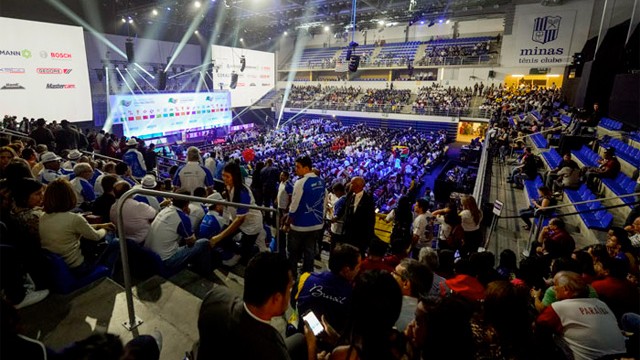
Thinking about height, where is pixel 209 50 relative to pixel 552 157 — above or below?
above

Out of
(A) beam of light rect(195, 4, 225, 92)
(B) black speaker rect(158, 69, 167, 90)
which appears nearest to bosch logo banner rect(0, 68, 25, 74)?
(B) black speaker rect(158, 69, 167, 90)

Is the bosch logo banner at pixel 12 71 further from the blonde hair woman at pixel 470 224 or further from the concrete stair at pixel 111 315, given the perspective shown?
the blonde hair woman at pixel 470 224

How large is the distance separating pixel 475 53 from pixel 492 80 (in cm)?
243

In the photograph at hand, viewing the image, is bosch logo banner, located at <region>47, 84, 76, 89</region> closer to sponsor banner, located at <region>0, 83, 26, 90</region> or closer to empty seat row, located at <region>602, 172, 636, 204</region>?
sponsor banner, located at <region>0, 83, 26, 90</region>

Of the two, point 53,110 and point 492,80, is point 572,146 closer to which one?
point 492,80

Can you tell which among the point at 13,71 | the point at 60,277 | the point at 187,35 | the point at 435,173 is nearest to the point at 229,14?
the point at 187,35

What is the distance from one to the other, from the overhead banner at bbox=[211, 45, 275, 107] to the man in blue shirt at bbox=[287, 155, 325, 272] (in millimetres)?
19601

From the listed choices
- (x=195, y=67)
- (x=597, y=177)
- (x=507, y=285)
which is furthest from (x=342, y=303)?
(x=195, y=67)

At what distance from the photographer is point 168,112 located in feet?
55.2

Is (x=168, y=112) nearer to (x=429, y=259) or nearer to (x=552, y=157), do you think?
(x=552, y=157)

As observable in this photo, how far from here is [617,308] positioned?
2520 mm

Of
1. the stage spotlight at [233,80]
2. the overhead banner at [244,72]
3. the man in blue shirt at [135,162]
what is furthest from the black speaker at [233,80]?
the man in blue shirt at [135,162]

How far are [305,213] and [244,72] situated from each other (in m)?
22.2

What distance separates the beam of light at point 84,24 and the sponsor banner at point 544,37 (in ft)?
72.4
